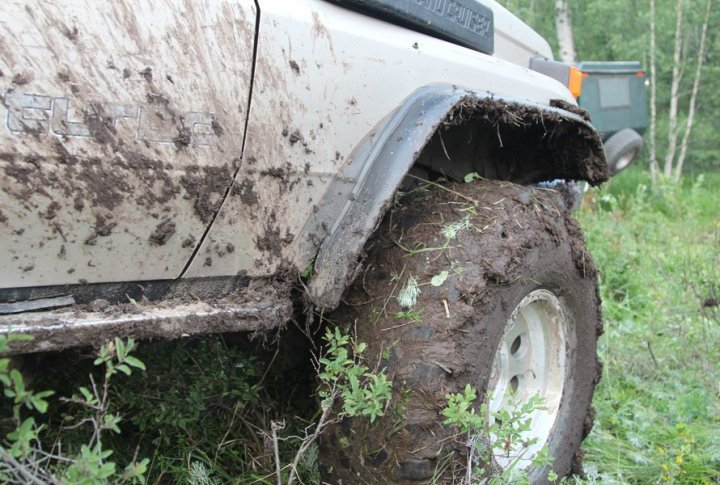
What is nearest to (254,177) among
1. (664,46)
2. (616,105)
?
(616,105)

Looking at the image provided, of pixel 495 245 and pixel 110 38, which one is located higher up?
pixel 110 38

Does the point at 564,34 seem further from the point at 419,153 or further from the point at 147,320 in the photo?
the point at 147,320

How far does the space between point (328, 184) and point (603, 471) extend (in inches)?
69.2

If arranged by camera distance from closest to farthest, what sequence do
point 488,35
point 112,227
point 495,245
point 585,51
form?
1. point 112,227
2. point 495,245
3. point 488,35
4. point 585,51

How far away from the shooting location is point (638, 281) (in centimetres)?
550

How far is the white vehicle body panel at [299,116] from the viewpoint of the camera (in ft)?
5.94

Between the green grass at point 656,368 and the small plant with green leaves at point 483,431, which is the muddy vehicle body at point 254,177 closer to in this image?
the small plant with green leaves at point 483,431

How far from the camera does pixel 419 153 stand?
2.01m

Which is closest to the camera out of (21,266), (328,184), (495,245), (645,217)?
(21,266)

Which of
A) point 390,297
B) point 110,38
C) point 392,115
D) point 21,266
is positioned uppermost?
point 110,38

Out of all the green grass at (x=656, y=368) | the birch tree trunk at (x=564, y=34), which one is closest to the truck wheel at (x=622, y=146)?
the green grass at (x=656, y=368)

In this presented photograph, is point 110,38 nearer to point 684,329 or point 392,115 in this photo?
point 392,115

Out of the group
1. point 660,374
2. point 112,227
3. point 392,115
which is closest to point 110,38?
point 112,227

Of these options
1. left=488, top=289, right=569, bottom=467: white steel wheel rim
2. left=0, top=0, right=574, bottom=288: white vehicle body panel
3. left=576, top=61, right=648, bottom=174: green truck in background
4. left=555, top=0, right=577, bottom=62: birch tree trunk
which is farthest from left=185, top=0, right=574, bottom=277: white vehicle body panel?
left=555, top=0, right=577, bottom=62: birch tree trunk
